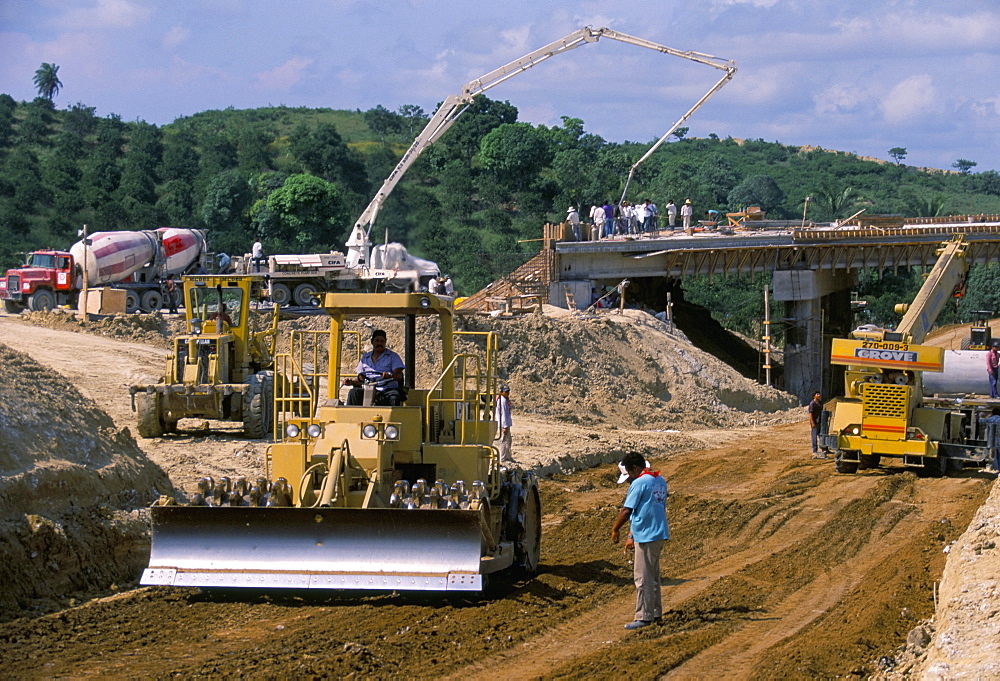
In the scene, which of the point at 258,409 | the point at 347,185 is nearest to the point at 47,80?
the point at 347,185

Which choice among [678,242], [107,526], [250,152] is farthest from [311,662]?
[250,152]

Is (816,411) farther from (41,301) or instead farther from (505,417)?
(41,301)

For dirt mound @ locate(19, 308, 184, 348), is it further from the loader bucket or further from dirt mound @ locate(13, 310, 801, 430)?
the loader bucket

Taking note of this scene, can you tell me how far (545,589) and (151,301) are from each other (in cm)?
2862

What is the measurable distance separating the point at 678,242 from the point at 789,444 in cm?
1488

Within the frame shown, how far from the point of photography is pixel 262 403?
65.9ft

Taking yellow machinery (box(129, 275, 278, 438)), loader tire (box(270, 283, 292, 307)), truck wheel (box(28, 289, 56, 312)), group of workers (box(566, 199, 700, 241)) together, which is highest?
group of workers (box(566, 199, 700, 241))

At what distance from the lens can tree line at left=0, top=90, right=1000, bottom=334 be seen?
189 ft

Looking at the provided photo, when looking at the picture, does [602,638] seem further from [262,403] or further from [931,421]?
[931,421]

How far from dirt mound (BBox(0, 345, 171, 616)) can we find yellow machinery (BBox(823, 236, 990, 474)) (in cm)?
1194

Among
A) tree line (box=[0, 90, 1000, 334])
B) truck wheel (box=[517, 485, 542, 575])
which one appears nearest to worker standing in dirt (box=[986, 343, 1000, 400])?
truck wheel (box=[517, 485, 542, 575])

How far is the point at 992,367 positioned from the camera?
21.9 meters

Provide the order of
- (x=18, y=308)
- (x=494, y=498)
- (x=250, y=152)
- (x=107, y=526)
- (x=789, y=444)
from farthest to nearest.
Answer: (x=250, y=152)
(x=18, y=308)
(x=789, y=444)
(x=107, y=526)
(x=494, y=498)

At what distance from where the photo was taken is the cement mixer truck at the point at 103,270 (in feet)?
114
